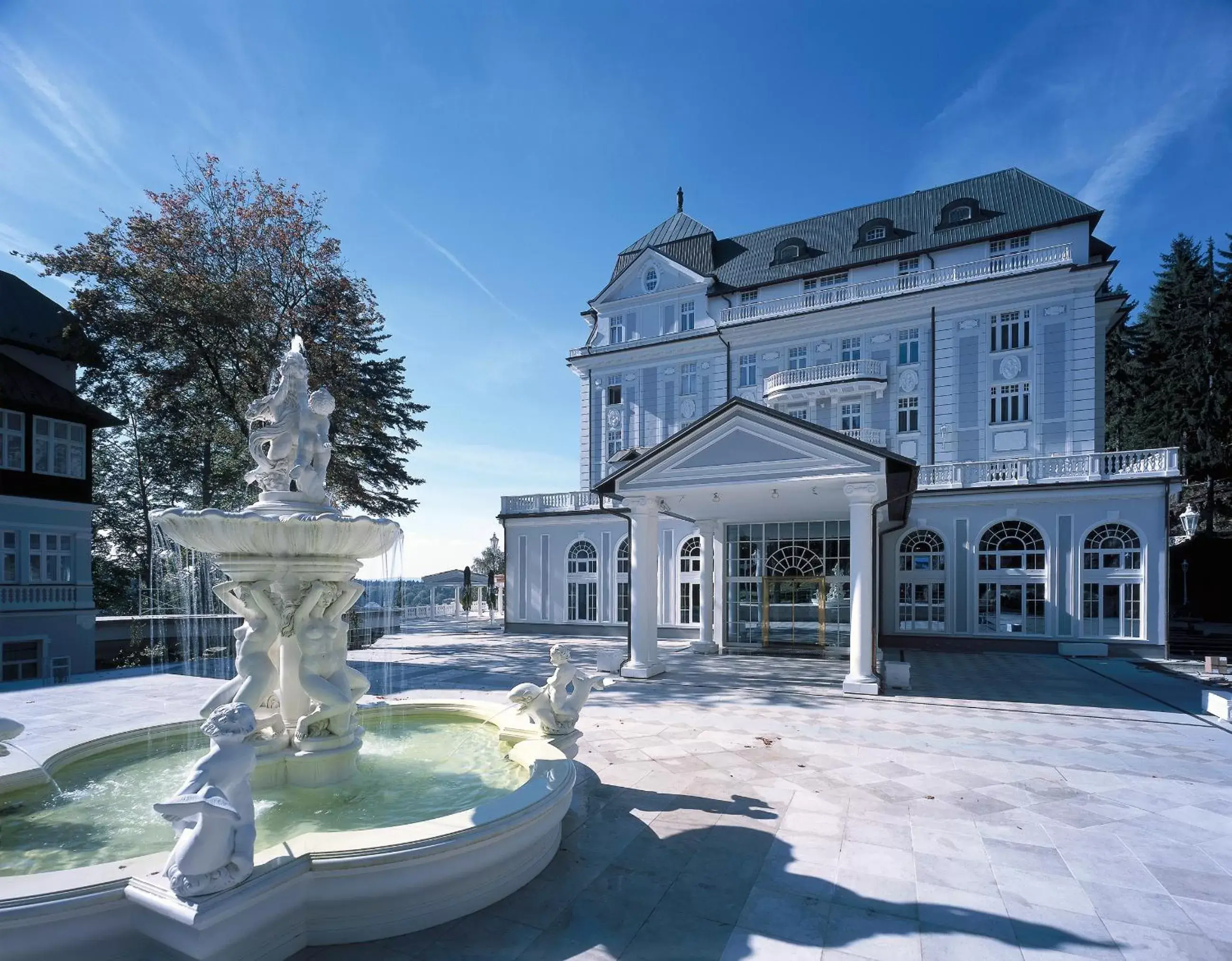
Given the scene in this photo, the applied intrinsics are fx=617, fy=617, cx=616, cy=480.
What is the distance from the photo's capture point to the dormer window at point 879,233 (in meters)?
27.7

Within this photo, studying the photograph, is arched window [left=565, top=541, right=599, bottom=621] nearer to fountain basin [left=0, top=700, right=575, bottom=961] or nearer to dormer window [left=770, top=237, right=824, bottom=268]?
dormer window [left=770, top=237, right=824, bottom=268]

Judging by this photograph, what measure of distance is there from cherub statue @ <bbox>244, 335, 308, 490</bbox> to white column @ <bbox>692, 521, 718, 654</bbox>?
1380 cm

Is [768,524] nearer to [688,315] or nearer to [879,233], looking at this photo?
[688,315]

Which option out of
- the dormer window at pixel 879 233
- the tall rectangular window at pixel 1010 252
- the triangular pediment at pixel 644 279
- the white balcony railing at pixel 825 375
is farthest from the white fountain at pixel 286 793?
the dormer window at pixel 879 233

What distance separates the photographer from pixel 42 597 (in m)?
19.8

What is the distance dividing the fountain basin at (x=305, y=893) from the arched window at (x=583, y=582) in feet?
69.0

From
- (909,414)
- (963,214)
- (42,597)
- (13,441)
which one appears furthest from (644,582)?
(963,214)

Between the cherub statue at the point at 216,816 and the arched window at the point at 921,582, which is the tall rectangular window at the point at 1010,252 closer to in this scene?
the arched window at the point at 921,582

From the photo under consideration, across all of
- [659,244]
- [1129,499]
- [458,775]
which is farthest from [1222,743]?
[659,244]

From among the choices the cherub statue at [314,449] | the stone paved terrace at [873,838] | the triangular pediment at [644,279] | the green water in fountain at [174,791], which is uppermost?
the triangular pediment at [644,279]

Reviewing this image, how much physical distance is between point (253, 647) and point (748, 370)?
2556 centimetres

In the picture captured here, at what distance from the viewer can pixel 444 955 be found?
151 inches

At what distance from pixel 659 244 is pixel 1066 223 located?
17.9 m

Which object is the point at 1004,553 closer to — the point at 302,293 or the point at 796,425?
the point at 796,425
